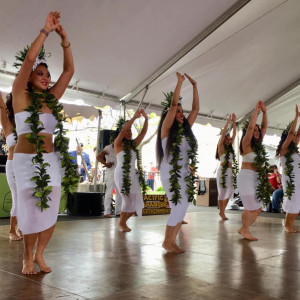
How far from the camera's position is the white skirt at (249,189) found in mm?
4355

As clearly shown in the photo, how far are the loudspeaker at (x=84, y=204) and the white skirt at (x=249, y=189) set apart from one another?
12.9 feet

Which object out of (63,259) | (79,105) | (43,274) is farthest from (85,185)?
(43,274)

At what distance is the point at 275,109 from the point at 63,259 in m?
7.82

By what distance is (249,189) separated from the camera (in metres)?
4.36

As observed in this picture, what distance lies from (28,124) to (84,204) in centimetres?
525

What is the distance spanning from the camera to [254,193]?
14.3 ft

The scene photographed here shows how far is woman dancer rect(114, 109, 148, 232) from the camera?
4.97 metres

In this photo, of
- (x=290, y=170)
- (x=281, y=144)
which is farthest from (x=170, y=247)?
(x=281, y=144)

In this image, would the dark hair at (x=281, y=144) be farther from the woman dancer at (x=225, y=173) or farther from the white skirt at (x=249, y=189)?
the woman dancer at (x=225, y=173)

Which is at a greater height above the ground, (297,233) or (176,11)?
(176,11)

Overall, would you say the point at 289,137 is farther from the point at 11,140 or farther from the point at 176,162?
the point at 11,140

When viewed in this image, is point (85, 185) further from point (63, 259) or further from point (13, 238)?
point (63, 259)

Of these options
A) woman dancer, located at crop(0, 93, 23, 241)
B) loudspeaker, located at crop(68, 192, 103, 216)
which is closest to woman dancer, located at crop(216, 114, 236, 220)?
loudspeaker, located at crop(68, 192, 103, 216)

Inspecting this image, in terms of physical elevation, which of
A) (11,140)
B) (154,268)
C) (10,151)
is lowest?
(154,268)
